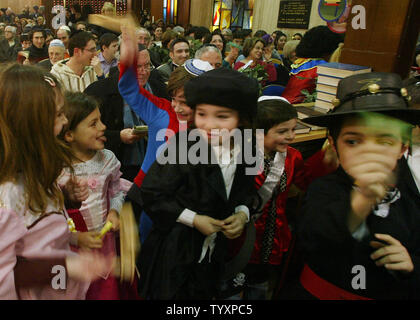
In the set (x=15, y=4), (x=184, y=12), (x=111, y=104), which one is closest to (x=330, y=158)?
(x=111, y=104)

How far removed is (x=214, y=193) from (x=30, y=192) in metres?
0.61

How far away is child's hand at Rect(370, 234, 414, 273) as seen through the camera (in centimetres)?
93

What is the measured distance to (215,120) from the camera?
1.15m

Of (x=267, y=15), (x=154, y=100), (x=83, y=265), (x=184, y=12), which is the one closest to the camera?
(x=83, y=265)

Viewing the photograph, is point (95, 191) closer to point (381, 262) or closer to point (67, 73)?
point (381, 262)

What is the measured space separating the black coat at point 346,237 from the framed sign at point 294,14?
9568mm

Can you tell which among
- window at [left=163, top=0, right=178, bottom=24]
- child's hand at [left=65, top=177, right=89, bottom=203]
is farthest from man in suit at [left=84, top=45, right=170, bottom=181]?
window at [left=163, top=0, right=178, bottom=24]

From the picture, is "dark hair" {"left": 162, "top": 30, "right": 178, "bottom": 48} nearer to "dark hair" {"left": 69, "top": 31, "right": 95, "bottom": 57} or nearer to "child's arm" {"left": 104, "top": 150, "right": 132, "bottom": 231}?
"dark hair" {"left": 69, "top": 31, "right": 95, "bottom": 57}

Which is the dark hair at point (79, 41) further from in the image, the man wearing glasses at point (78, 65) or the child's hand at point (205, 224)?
the child's hand at point (205, 224)

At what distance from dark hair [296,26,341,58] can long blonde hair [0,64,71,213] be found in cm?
291

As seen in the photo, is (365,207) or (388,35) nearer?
(365,207)

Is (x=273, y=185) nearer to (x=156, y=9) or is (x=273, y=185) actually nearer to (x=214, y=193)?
(x=214, y=193)

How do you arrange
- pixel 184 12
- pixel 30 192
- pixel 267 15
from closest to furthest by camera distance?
pixel 30 192, pixel 267 15, pixel 184 12

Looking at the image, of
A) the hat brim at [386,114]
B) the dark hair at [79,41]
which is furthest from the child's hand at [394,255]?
the dark hair at [79,41]
